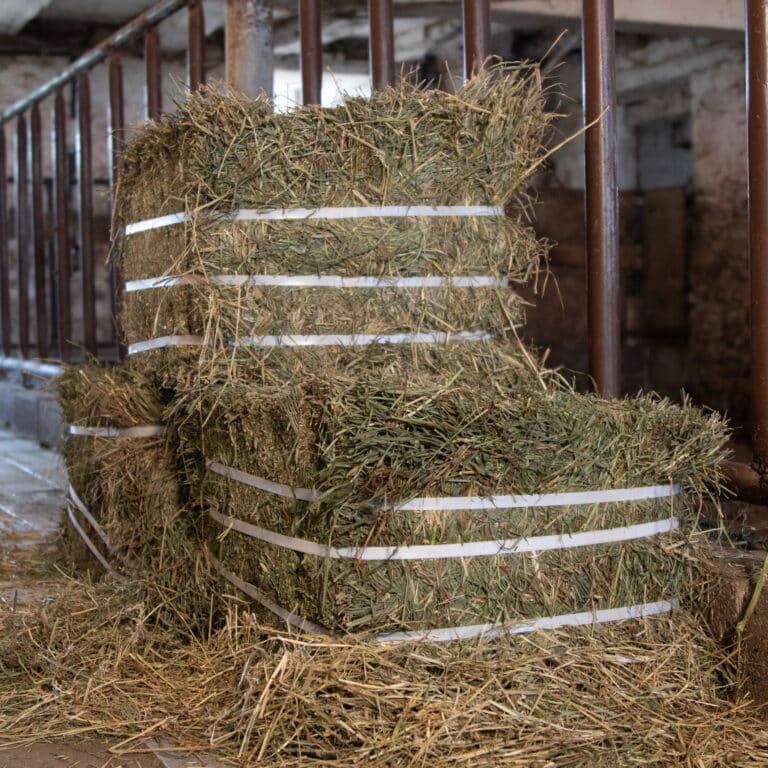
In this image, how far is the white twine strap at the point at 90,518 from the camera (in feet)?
11.2

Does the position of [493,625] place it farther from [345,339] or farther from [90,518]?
[90,518]

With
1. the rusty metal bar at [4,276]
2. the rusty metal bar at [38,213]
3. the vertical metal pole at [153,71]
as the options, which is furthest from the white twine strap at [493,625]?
the rusty metal bar at [4,276]

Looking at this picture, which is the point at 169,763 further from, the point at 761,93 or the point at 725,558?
the point at 761,93

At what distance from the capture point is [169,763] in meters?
2.16

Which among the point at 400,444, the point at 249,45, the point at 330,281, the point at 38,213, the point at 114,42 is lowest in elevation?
the point at 400,444

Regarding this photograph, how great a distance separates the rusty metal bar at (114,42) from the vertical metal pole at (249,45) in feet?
1.66

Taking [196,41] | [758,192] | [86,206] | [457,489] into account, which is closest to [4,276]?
[86,206]

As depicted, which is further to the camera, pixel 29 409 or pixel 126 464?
pixel 29 409

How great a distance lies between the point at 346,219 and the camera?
2.94 m

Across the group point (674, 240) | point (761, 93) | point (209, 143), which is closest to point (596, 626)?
point (761, 93)

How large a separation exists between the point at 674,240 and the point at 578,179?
1171mm

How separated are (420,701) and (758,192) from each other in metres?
1.53

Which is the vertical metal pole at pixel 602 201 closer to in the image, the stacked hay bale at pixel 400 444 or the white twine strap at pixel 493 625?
the stacked hay bale at pixel 400 444

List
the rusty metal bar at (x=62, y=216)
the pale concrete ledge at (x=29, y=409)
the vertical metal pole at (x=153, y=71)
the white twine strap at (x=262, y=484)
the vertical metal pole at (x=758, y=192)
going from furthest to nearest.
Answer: the rusty metal bar at (x=62, y=216) → the pale concrete ledge at (x=29, y=409) → the vertical metal pole at (x=153, y=71) → the vertical metal pole at (x=758, y=192) → the white twine strap at (x=262, y=484)
